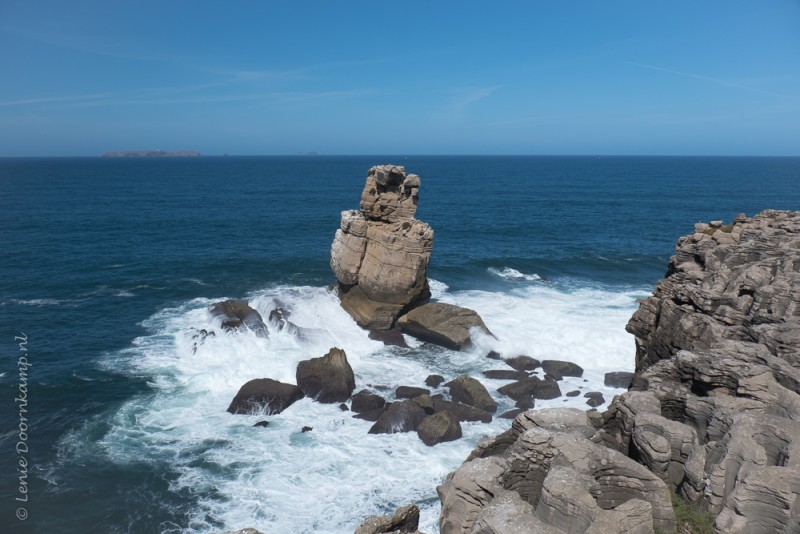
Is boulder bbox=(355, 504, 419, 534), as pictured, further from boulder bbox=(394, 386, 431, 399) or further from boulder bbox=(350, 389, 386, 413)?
boulder bbox=(394, 386, 431, 399)

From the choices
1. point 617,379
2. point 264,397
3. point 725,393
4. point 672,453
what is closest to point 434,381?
point 264,397

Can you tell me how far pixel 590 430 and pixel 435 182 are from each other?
146538 mm

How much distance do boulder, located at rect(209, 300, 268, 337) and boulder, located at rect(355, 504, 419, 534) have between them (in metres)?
26.1

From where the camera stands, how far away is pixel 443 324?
1526 inches

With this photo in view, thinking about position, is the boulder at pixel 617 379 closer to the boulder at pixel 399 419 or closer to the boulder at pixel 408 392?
the boulder at pixel 408 392

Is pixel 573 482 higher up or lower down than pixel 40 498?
higher up

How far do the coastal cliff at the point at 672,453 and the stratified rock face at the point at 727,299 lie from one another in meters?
0.09

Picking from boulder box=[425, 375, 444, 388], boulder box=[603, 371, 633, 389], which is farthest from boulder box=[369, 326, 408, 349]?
boulder box=[603, 371, 633, 389]

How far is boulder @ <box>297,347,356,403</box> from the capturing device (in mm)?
31094

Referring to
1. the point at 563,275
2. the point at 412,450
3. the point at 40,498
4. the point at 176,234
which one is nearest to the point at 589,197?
the point at 563,275

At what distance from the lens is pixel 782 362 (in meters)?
17.2

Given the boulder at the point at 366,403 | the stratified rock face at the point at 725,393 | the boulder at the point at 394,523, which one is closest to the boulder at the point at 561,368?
the stratified rock face at the point at 725,393

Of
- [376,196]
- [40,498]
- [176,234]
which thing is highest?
[376,196]

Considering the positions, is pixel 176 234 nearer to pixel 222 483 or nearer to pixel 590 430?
pixel 222 483
